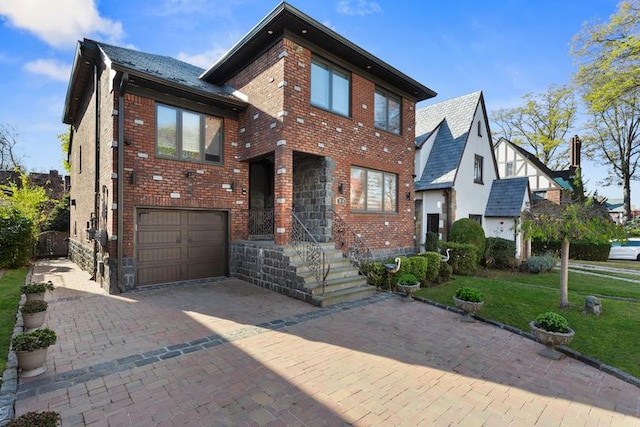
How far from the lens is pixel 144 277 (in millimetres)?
8195

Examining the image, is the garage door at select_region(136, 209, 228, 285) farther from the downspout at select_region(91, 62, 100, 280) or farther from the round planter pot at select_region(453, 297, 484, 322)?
the round planter pot at select_region(453, 297, 484, 322)

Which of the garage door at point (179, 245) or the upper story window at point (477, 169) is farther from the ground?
the upper story window at point (477, 169)

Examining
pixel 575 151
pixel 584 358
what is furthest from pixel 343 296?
pixel 575 151

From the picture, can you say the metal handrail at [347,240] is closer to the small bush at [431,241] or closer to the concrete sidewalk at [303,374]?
the concrete sidewalk at [303,374]

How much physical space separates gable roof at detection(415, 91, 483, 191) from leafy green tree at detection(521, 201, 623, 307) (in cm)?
678

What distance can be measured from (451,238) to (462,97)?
28.1 ft

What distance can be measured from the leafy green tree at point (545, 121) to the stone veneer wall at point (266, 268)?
103 ft

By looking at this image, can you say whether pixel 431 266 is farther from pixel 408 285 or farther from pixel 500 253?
pixel 500 253

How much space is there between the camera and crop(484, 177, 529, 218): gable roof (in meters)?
15.3

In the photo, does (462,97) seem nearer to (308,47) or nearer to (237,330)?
(308,47)

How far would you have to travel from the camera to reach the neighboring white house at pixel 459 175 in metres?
14.1

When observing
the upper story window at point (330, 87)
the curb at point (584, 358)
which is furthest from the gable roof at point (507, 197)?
the curb at point (584, 358)

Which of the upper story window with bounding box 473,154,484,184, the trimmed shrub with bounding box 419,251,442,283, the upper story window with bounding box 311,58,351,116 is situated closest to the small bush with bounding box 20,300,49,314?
the upper story window with bounding box 311,58,351,116

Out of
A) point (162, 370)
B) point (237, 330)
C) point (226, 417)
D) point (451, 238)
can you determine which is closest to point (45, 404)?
point (162, 370)
